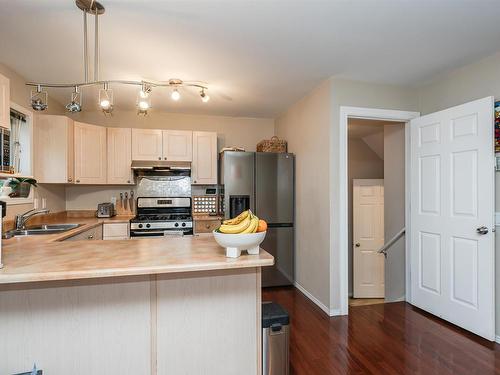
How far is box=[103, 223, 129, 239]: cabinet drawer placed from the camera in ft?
12.0

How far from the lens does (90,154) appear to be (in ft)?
12.7

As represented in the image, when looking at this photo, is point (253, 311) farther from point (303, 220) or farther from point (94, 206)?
point (94, 206)

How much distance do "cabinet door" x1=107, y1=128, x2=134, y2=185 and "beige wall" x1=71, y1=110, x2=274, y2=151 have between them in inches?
15.1

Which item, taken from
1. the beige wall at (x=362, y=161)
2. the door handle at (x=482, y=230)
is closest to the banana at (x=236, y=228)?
the door handle at (x=482, y=230)

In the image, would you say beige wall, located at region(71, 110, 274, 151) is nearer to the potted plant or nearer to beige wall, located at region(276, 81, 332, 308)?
beige wall, located at region(276, 81, 332, 308)

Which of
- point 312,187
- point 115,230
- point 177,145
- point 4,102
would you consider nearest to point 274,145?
point 312,187

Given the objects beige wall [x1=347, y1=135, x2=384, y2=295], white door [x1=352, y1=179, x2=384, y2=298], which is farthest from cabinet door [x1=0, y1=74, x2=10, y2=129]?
beige wall [x1=347, y1=135, x2=384, y2=295]

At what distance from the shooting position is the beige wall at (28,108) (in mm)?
2836

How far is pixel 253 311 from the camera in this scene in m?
1.80

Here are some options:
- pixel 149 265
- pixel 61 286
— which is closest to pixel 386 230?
pixel 149 265

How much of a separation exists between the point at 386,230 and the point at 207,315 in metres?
2.95

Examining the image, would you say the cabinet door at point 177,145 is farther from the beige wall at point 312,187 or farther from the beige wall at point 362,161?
the beige wall at point 362,161

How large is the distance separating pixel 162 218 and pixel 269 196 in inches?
59.8

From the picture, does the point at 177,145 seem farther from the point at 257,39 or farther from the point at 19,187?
the point at 19,187
